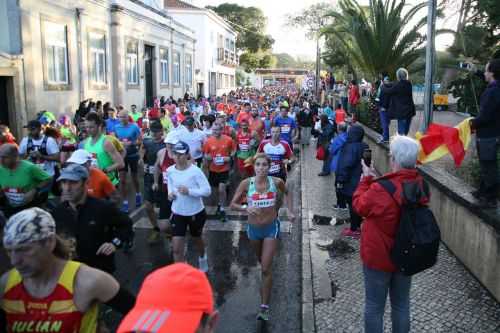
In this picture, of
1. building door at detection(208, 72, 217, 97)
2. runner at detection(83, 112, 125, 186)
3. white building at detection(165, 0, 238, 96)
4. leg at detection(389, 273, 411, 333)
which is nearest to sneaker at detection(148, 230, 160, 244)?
runner at detection(83, 112, 125, 186)

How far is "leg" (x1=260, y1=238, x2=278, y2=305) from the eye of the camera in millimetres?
4941

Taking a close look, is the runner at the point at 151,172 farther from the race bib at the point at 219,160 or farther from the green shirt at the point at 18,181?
the green shirt at the point at 18,181

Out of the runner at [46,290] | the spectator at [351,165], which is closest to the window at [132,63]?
the spectator at [351,165]

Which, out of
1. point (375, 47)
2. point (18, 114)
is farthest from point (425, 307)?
point (18, 114)

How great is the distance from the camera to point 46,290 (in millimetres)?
2469

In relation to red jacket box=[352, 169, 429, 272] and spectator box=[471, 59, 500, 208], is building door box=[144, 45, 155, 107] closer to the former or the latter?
spectator box=[471, 59, 500, 208]

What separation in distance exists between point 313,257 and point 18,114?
1066 centimetres

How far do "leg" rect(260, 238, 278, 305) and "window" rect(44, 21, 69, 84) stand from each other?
12.7 m

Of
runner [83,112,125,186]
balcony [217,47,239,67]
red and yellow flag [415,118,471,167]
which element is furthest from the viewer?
balcony [217,47,239,67]

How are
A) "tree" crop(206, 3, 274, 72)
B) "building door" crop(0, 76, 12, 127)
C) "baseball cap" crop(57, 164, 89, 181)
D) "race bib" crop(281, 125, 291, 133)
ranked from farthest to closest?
"tree" crop(206, 3, 274, 72) → "building door" crop(0, 76, 12, 127) → "race bib" crop(281, 125, 291, 133) → "baseball cap" crop(57, 164, 89, 181)

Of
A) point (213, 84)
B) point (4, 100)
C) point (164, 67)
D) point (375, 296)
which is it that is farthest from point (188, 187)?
point (213, 84)

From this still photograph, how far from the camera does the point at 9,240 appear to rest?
92.0 inches

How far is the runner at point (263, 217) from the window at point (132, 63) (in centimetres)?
1826

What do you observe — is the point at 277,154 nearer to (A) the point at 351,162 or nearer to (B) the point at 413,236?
(A) the point at 351,162
